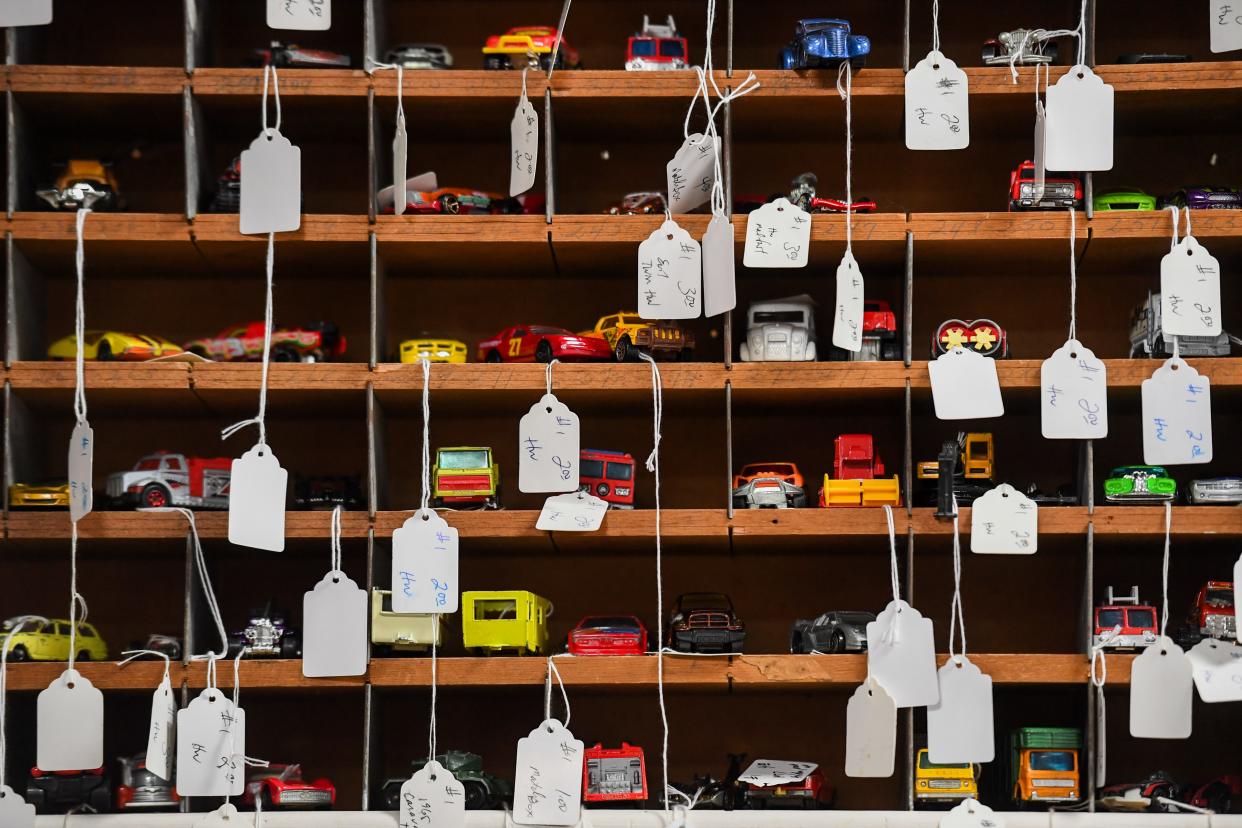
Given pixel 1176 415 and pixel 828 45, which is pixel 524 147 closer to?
pixel 828 45

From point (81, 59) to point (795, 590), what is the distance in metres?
2.23

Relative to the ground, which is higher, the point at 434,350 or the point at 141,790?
the point at 434,350

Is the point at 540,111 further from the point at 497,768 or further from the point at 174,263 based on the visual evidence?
the point at 497,768

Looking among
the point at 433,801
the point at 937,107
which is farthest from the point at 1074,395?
the point at 433,801

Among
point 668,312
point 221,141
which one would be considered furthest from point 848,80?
point 221,141

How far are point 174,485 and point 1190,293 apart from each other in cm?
230

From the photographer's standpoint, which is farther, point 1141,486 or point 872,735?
point 1141,486

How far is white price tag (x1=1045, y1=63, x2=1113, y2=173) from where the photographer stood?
Answer: 3.18 metres

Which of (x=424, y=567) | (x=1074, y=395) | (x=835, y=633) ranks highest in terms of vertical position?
(x=1074, y=395)

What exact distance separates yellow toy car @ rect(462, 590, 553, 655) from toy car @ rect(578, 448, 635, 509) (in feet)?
0.90

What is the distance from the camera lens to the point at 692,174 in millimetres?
3260

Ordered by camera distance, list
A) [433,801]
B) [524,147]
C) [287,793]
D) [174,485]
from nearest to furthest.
Result: [433,801] → [287,793] → [524,147] → [174,485]

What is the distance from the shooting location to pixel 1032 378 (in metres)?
3.17

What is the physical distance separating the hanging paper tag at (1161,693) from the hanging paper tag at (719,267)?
1.16 metres
